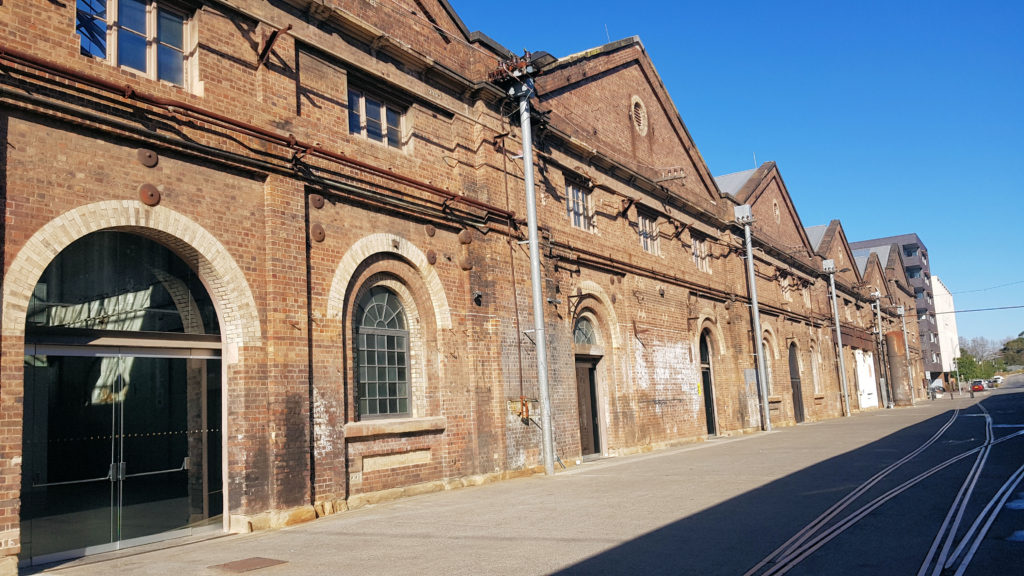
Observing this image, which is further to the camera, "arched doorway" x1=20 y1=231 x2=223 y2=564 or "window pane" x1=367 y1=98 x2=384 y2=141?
"window pane" x1=367 y1=98 x2=384 y2=141

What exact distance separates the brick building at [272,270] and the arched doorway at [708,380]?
19.3 feet

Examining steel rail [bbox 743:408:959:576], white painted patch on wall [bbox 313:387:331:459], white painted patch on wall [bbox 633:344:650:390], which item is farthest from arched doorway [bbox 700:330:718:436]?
white painted patch on wall [bbox 313:387:331:459]

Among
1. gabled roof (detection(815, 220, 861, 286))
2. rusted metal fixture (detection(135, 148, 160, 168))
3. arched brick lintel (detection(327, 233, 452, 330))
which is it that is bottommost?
arched brick lintel (detection(327, 233, 452, 330))

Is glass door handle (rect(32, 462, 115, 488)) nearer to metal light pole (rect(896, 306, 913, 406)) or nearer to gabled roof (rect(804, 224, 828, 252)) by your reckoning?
gabled roof (rect(804, 224, 828, 252))

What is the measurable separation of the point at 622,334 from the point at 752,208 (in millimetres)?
14367

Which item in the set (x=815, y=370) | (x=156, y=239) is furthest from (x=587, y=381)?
(x=815, y=370)

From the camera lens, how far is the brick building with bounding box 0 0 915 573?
26.2 ft

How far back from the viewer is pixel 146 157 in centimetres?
883

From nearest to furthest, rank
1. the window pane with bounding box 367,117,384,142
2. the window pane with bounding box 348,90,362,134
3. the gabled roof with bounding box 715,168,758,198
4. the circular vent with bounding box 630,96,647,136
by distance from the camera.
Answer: the window pane with bounding box 348,90,362,134
the window pane with bounding box 367,117,384,142
the circular vent with bounding box 630,96,647,136
the gabled roof with bounding box 715,168,758,198

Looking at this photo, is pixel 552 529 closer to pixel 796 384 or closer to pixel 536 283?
pixel 536 283

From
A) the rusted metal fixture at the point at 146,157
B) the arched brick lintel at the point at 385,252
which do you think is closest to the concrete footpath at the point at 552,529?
the arched brick lintel at the point at 385,252

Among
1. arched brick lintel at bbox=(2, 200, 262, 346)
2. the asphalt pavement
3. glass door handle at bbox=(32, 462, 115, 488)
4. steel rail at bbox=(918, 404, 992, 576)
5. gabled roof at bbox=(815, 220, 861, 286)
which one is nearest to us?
steel rail at bbox=(918, 404, 992, 576)

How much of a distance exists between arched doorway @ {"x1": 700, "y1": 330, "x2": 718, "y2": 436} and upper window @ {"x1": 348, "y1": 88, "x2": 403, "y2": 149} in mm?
14117

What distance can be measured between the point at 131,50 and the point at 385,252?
4662 millimetres
